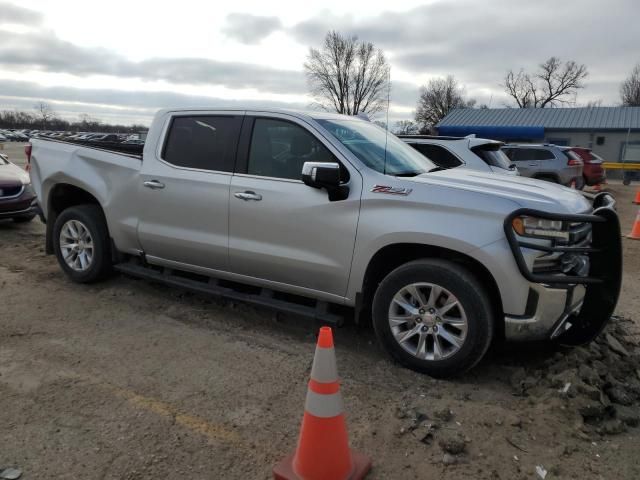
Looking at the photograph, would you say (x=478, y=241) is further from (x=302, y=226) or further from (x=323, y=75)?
(x=323, y=75)

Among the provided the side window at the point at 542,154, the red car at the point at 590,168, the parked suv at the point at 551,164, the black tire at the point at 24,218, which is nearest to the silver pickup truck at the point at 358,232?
the black tire at the point at 24,218

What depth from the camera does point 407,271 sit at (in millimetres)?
3531

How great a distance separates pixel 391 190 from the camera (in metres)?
3.62

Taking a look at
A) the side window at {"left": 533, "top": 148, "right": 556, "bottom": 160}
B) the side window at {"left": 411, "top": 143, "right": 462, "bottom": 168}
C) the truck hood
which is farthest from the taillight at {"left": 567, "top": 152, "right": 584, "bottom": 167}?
the truck hood

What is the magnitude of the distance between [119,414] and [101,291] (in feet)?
8.44

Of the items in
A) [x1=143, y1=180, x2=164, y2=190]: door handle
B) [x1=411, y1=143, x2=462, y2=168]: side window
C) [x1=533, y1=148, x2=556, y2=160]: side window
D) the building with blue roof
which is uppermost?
the building with blue roof

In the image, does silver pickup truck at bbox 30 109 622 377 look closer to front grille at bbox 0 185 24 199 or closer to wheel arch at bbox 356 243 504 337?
wheel arch at bbox 356 243 504 337

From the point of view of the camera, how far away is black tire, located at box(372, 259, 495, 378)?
3330 millimetres

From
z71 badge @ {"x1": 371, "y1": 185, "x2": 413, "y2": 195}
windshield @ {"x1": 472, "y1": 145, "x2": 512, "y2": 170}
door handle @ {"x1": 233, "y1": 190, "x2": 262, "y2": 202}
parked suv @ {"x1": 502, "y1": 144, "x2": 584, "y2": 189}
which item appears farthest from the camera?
parked suv @ {"x1": 502, "y1": 144, "x2": 584, "y2": 189}

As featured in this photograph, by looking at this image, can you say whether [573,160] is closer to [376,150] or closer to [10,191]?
[376,150]

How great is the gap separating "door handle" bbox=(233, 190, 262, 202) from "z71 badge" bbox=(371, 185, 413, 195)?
97 cm

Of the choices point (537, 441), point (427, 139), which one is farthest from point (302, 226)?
point (427, 139)

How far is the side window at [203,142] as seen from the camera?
4438mm

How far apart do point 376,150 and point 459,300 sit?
1.49 m
